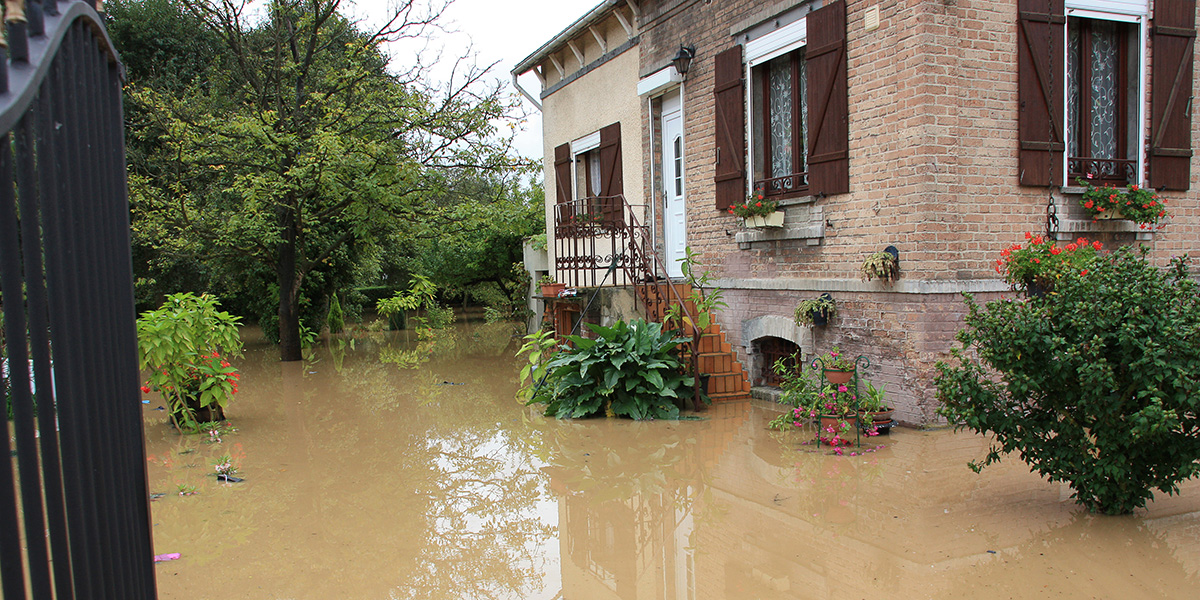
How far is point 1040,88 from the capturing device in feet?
25.4

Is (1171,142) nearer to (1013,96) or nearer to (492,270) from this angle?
(1013,96)

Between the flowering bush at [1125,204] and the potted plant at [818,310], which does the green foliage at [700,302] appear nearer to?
the potted plant at [818,310]

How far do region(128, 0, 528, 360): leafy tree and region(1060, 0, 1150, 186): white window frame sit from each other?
9.62m

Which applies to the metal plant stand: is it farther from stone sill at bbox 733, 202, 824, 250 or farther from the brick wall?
stone sill at bbox 733, 202, 824, 250

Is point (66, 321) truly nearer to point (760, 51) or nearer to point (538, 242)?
point (760, 51)

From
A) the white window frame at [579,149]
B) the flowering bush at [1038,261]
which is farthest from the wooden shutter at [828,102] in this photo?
the white window frame at [579,149]

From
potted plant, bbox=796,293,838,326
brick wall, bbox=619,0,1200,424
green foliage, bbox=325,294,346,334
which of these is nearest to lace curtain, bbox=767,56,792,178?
brick wall, bbox=619,0,1200,424

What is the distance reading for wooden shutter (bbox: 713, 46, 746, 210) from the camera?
9.63 metres

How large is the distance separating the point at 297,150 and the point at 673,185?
6860mm

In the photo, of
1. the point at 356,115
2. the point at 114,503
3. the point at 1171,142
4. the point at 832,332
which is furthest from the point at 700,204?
the point at 114,503

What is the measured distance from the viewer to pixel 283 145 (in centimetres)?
1338

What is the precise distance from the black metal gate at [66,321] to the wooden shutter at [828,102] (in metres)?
7.16

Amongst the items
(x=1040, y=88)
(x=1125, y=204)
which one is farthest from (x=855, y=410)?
(x=1040, y=88)

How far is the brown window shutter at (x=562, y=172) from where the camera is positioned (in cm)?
1451
